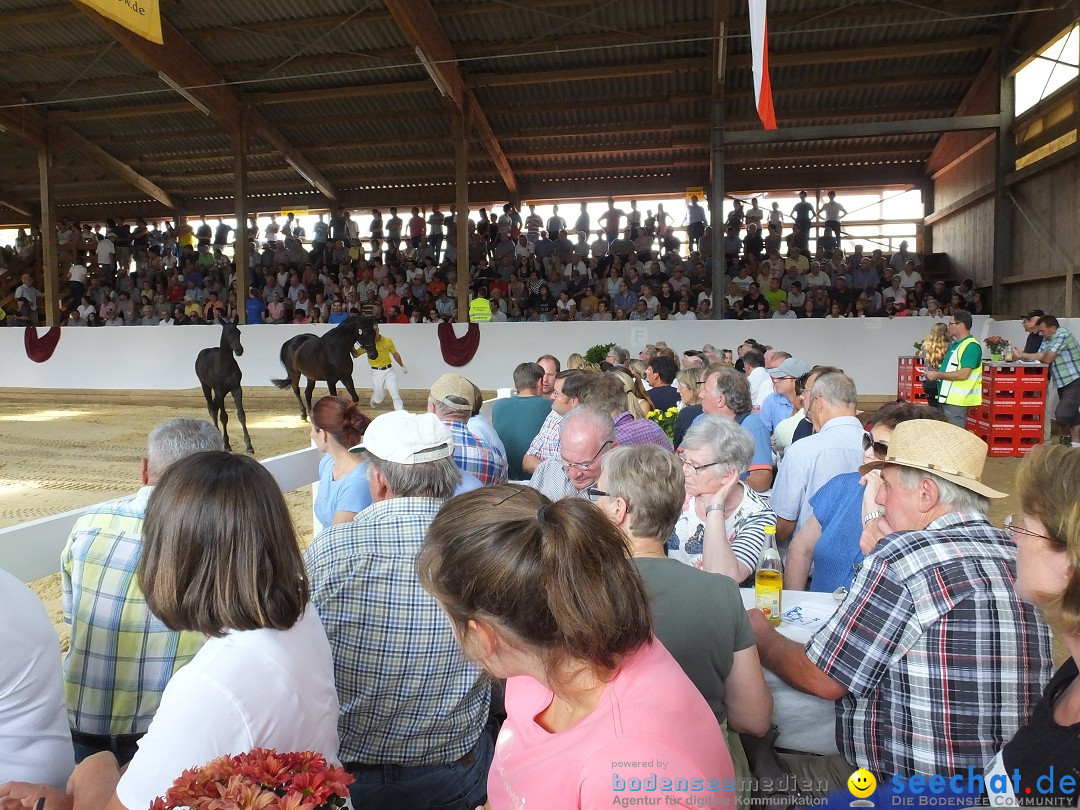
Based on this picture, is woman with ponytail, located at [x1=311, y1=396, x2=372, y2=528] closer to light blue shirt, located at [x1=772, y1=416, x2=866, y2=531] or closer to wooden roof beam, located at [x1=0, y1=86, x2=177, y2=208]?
light blue shirt, located at [x1=772, y1=416, x2=866, y2=531]

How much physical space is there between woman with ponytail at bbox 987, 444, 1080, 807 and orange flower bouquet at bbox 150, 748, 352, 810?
963 mm

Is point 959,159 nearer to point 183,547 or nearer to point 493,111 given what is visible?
point 493,111

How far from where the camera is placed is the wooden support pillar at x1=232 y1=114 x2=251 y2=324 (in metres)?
14.3

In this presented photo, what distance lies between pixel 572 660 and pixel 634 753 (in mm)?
152

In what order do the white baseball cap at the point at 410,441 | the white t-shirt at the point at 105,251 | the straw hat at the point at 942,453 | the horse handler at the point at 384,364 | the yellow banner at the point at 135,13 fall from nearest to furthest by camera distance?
the straw hat at the point at 942,453
the white baseball cap at the point at 410,441
the yellow banner at the point at 135,13
the horse handler at the point at 384,364
the white t-shirt at the point at 105,251

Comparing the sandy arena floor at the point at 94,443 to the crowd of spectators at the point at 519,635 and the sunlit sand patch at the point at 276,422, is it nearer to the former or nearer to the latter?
the sunlit sand patch at the point at 276,422

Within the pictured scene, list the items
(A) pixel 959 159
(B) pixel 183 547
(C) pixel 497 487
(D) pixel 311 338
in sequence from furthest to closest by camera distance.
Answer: (A) pixel 959 159
(D) pixel 311 338
(B) pixel 183 547
(C) pixel 497 487

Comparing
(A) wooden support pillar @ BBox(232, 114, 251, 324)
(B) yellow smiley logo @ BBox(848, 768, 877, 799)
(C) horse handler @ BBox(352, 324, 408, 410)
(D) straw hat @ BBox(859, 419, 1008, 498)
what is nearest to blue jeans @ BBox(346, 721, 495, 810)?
(B) yellow smiley logo @ BBox(848, 768, 877, 799)

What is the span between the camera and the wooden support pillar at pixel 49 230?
15.1 meters

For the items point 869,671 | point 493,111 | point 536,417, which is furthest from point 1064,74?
point 869,671

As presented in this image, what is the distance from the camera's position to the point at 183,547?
1374mm

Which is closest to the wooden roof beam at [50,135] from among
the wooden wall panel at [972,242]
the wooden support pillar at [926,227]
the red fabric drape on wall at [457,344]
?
the red fabric drape on wall at [457,344]

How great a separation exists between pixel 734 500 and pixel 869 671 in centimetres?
113

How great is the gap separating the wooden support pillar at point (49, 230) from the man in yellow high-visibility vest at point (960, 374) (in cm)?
1553
